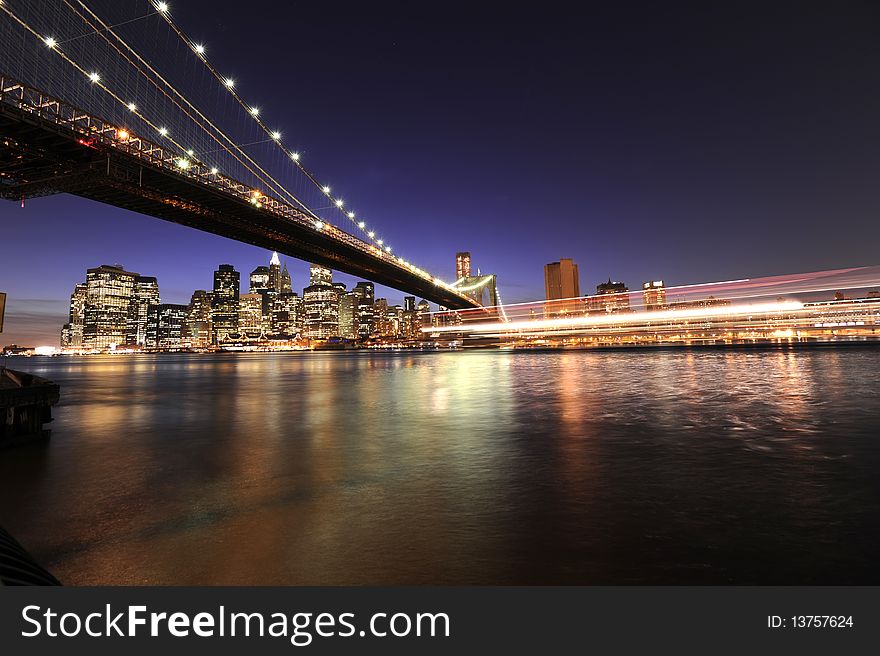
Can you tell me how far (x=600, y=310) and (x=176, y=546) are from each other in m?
90.0

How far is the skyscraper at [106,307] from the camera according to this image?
169250mm

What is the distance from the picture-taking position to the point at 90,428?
12039mm

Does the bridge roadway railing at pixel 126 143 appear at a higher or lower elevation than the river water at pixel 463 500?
higher

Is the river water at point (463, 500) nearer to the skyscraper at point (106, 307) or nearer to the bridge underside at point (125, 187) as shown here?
the bridge underside at point (125, 187)

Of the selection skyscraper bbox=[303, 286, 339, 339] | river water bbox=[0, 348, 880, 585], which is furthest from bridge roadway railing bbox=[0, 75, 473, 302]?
skyscraper bbox=[303, 286, 339, 339]

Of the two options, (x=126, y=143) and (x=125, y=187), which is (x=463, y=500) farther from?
(x=125, y=187)

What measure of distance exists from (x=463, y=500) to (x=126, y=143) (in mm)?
34285

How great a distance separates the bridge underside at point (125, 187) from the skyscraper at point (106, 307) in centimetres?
16362

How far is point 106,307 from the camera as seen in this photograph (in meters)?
172

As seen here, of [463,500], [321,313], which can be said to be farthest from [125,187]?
[321,313]

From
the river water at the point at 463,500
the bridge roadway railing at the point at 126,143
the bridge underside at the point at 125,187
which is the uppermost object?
the bridge roadway railing at the point at 126,143

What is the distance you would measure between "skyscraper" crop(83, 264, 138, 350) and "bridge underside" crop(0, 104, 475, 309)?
164 metres

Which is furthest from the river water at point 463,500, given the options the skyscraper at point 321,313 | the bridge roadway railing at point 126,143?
the skyscraper at point 321,313

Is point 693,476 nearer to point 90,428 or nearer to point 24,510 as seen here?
point 24,510
